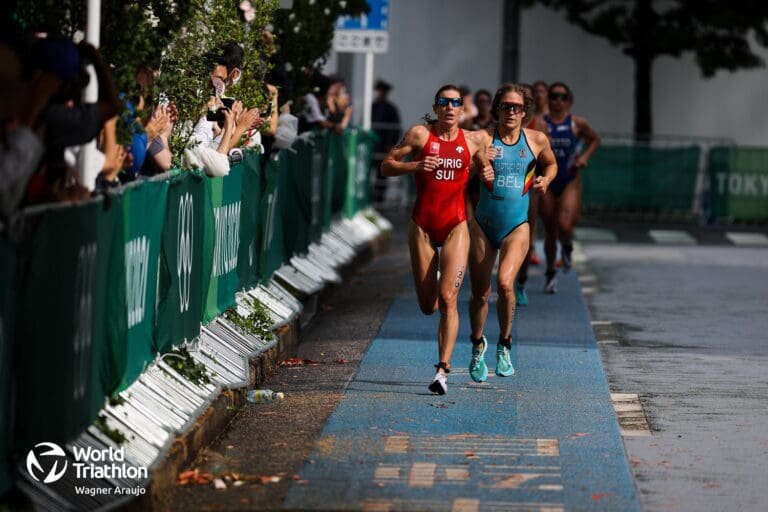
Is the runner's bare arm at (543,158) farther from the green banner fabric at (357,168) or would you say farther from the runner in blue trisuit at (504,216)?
the green banner fabric at (357,168)

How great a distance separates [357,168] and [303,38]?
14.6 ft

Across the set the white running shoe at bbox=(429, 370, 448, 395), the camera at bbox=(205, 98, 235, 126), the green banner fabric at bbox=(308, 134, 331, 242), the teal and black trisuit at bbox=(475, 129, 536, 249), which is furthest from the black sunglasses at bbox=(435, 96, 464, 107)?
the green banner fabric at bbox=(308, 134, 331, 242)

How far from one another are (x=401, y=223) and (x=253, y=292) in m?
14.4

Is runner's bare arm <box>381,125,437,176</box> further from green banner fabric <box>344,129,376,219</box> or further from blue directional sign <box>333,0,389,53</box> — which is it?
blue directional sign <box>333,0,389,53</box>

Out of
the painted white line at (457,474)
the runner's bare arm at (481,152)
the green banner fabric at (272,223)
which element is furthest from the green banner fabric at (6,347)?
the green banner fabric at (272,223)

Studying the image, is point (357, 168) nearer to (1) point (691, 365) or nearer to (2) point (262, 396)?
(1) point (691, 365)

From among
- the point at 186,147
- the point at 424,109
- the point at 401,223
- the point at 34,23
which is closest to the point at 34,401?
the point at 34,23

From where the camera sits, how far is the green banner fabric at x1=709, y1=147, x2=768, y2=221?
30578mm

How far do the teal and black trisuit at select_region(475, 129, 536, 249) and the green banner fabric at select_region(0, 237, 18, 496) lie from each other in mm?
5831

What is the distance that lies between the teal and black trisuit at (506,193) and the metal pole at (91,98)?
13.0ft

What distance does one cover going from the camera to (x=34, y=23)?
1001cm

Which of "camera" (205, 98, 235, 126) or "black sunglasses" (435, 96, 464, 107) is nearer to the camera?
"black sunglasses" (435, 96, 464, 107)

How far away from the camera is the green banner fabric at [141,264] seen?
9.31 m

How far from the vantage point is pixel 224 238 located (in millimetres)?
12750
